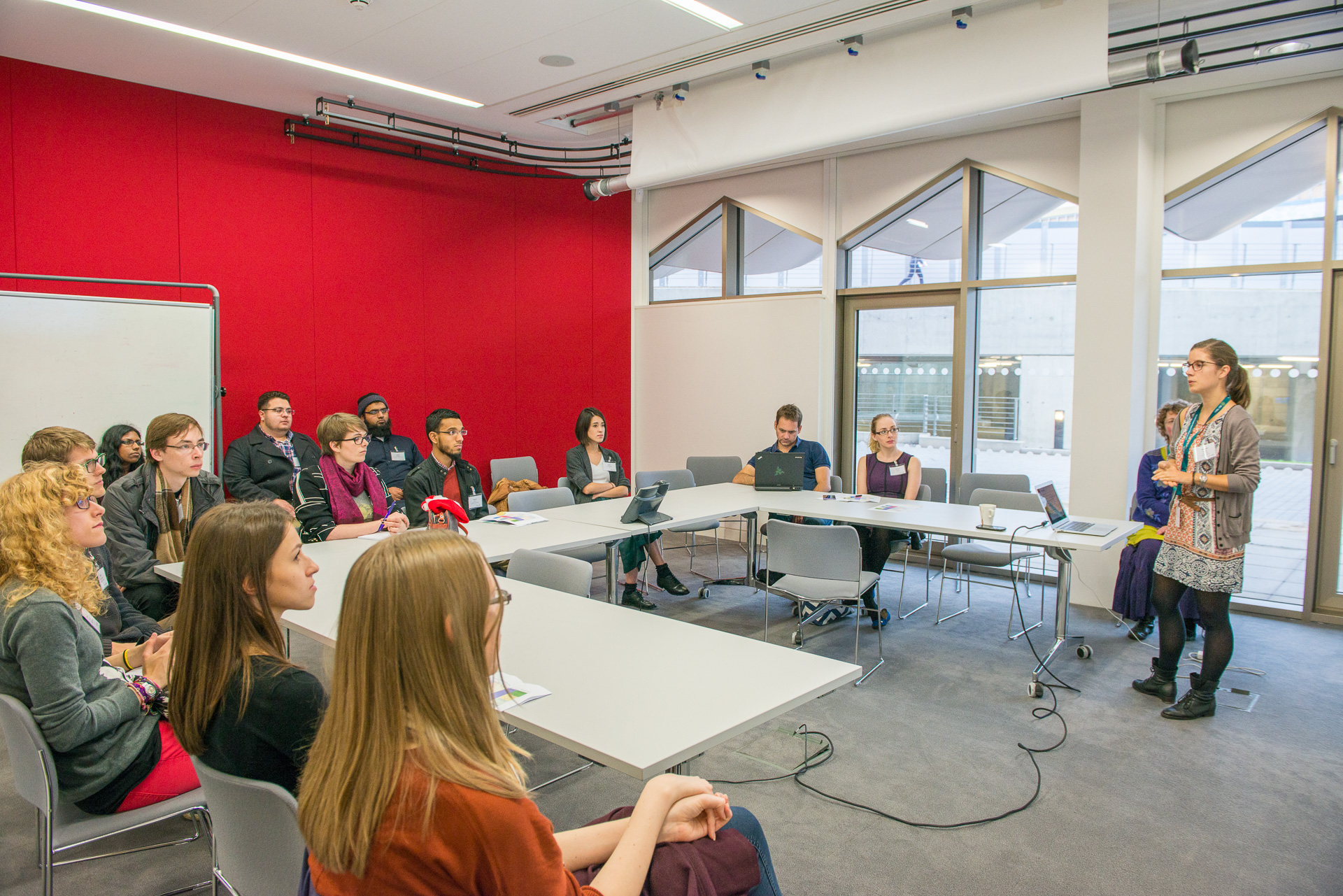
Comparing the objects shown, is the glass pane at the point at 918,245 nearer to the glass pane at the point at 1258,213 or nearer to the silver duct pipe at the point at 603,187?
the glass pane at the point at 1258,213

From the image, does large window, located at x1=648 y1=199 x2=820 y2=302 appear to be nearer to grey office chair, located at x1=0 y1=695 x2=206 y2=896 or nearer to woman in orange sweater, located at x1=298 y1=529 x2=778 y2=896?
grey office chair, located at x1=0 y1=695 x2=206 y2=896

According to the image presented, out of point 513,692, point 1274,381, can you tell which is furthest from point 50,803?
point 1274,381

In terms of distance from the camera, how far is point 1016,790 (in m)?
3.15

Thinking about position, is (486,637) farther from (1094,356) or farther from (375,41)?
(1094,356)

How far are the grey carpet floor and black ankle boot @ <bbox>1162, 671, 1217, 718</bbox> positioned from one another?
0.18ft

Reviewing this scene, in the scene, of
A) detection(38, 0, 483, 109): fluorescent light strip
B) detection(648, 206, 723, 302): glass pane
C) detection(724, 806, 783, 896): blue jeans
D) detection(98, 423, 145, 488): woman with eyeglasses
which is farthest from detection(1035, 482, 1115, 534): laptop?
detection(98, 423, 145, 488): woman with eyeglasses

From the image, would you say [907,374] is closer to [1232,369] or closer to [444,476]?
[1232,369]

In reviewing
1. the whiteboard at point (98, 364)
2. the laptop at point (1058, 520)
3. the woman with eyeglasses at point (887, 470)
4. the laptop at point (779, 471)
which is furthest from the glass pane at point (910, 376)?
the whiteboard at point (98, 364)

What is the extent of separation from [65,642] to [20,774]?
354 millimetres

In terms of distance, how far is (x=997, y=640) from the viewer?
4.95 meters

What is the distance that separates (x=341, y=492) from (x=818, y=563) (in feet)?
7.93

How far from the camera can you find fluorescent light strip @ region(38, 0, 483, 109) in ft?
14.6

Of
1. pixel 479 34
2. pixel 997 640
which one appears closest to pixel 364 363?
pixel 479 34

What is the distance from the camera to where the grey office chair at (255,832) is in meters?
1.56
